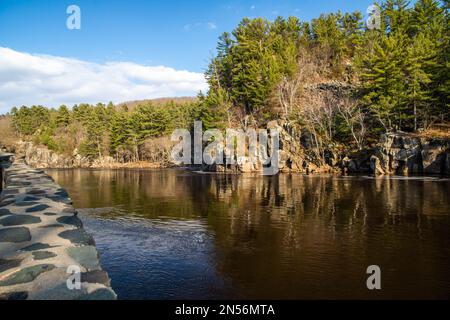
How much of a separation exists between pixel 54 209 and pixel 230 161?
179ft

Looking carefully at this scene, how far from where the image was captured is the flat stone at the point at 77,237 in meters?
8.39

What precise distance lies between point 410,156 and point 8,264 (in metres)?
54.0

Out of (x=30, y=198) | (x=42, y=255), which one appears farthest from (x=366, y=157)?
(x=42, y=255)

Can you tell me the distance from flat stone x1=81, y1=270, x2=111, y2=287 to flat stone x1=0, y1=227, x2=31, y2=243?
9.26ft

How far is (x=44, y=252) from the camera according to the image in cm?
743

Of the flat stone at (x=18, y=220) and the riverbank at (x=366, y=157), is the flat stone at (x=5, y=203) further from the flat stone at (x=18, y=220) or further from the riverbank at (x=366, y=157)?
the riverbank at (x=366, y=157)

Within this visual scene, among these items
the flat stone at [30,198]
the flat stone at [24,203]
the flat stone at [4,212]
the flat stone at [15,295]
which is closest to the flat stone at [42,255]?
the flat stone at [15,295]

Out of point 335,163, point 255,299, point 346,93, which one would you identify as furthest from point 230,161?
point 255,299

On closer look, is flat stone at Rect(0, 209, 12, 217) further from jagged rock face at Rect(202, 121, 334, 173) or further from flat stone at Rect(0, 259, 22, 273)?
jagged rock face at Rect(202, 121, 334, 173)

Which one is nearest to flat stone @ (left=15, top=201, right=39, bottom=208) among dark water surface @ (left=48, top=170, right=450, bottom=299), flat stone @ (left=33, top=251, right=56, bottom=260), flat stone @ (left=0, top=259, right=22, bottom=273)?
dark water surface @ (left=48, top=170, right=450, bottom=299)

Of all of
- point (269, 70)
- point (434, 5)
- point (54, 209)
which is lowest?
point (54, 209)

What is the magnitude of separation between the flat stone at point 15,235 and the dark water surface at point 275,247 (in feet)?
10.1
